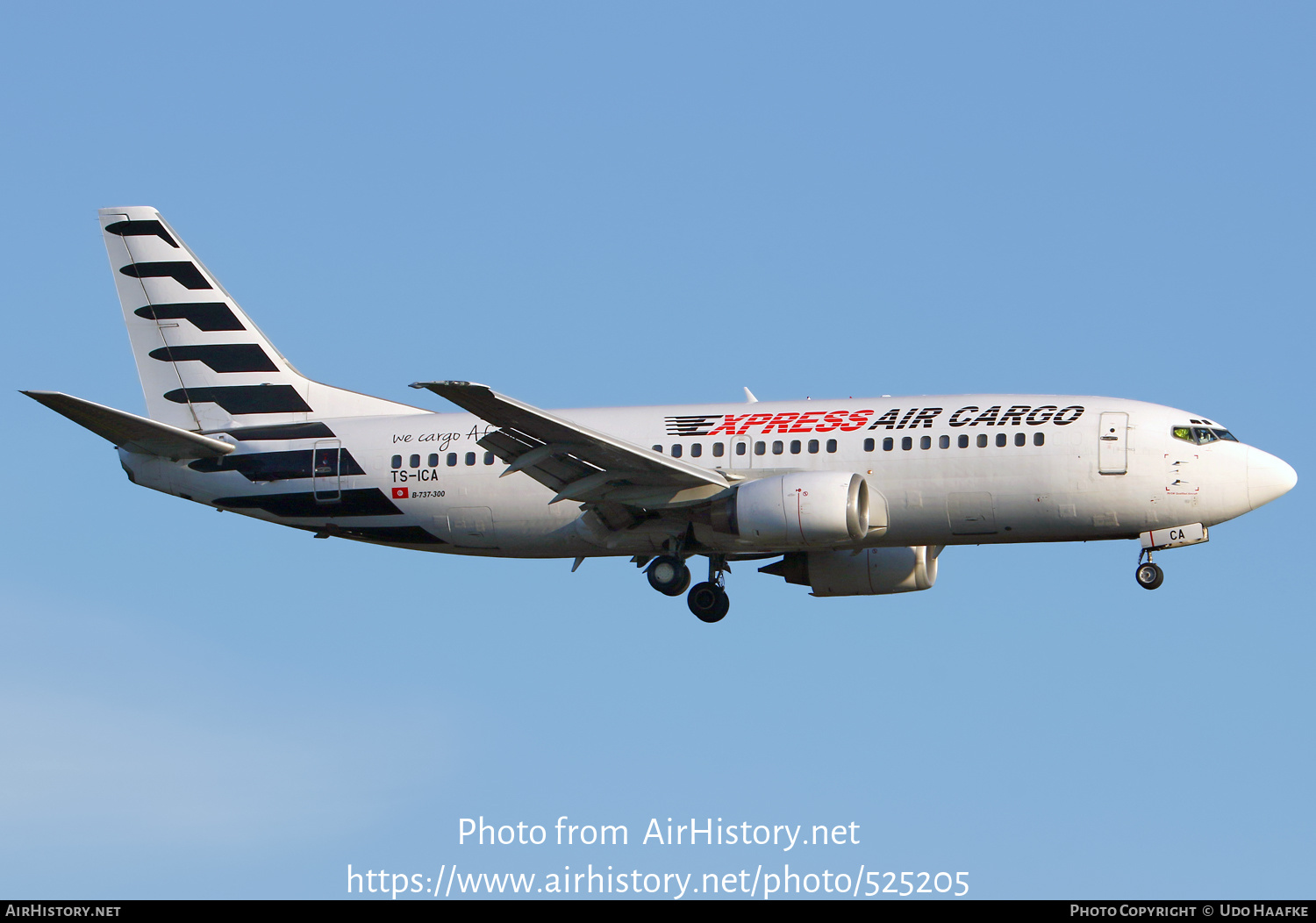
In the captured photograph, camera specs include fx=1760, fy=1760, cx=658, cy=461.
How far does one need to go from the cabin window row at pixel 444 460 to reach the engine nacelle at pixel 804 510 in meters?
6.71

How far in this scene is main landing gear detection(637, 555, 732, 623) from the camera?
40031mm

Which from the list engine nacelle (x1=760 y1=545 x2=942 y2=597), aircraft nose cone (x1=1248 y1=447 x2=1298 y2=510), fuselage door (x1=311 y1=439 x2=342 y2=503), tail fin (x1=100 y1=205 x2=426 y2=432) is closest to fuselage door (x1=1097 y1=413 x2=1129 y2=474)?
aircraft nose cone (x1=1248 y1=447 x2=1298 y2=510)

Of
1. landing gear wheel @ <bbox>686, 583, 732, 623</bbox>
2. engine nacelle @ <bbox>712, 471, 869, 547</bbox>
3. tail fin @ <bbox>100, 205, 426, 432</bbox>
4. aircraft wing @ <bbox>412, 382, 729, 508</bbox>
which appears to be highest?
tail fin @ <bbox>100, 205, 426, 432</bbox>

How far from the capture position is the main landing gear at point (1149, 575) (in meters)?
37.8

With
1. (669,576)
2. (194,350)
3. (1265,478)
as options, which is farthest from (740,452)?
(194,350)

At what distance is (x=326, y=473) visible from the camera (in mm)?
42188

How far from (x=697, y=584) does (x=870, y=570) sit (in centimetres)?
451

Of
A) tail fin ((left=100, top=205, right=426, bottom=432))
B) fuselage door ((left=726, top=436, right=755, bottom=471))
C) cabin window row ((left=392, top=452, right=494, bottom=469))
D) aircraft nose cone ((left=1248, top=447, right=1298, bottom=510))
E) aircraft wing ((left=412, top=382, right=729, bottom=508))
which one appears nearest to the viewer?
aircraft wing ((left=412, top=382, right=729, bottom=508))

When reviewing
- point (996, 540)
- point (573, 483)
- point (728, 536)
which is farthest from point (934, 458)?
point (573, 483)

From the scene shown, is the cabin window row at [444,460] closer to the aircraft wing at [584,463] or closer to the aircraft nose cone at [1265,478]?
the aircraft wing at [584,463]

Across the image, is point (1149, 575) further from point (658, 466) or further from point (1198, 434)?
point (658, 466)

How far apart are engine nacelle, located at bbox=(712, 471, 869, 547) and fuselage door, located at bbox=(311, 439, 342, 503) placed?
10.3m

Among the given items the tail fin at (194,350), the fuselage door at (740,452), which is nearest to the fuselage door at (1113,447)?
the fuselage door at (740,452)

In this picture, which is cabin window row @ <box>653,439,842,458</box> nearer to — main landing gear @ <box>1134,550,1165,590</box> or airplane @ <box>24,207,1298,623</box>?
airplane @ <box>24,207,1298,623</box>
